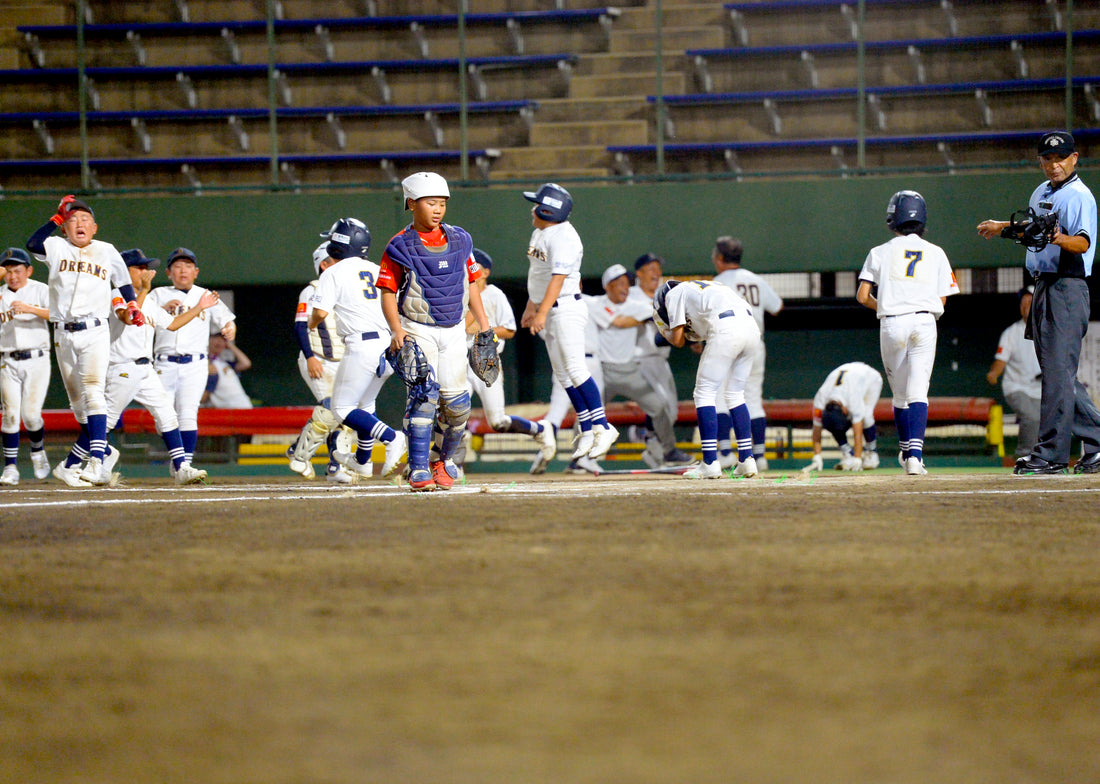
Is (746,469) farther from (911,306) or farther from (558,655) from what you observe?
(558,655)

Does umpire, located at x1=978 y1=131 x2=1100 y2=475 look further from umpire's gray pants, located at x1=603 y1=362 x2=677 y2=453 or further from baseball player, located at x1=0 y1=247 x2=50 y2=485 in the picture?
baseball player, located at x1=0 y1=247 x2=50 y2=485

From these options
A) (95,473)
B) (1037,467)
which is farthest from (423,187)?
(1037,467)

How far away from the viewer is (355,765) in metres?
1.61

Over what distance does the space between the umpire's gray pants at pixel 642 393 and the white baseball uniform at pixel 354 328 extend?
3130 mm

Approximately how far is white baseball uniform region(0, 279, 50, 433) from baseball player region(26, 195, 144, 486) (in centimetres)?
180

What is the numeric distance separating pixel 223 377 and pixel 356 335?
610 cm

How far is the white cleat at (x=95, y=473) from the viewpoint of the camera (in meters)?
7.74

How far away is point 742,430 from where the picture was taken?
805 cm

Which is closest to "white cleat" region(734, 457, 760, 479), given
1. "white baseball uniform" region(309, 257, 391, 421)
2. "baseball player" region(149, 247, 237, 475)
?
"white baseball uniform" region(309, 257, 391, 421)

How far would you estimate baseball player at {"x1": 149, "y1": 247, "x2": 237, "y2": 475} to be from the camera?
893 cm

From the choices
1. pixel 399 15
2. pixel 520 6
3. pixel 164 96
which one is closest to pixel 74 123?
pixel 164 96

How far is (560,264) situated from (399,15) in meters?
9.36

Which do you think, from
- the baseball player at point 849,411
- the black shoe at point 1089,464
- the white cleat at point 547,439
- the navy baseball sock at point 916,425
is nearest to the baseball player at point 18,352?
the white cleat at point 547,439

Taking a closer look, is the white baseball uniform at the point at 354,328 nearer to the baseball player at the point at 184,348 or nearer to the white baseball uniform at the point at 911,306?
the baseball player at the point at 184,348
